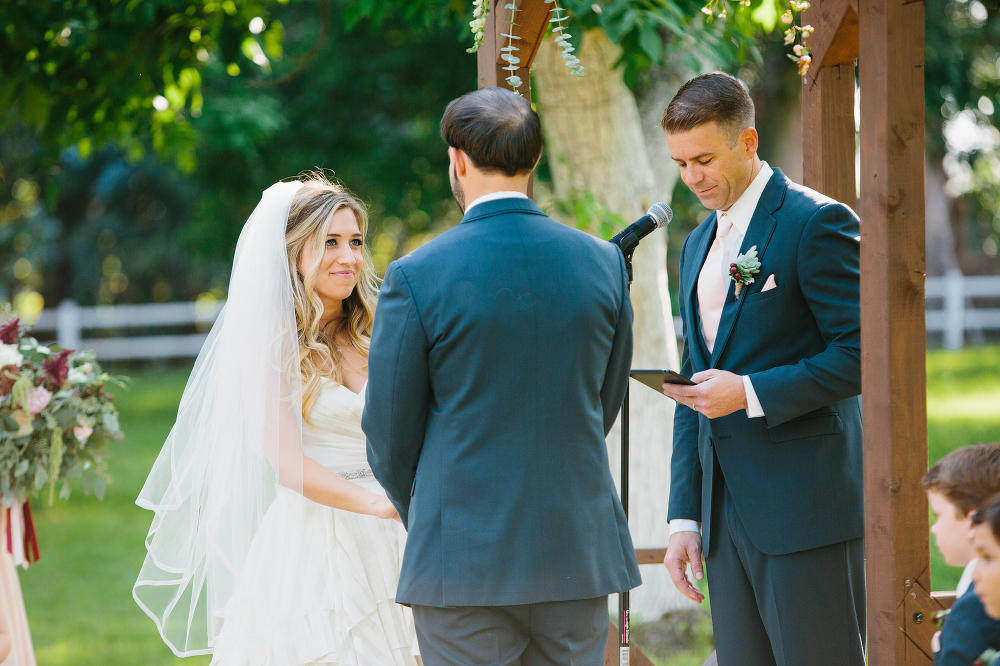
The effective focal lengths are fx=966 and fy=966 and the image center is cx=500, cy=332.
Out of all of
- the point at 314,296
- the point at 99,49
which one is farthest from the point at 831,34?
the point at 99,49

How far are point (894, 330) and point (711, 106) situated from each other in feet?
2.68

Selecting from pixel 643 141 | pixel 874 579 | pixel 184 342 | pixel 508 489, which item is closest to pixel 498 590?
pixel 508 489

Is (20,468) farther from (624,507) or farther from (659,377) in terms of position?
(659,377)

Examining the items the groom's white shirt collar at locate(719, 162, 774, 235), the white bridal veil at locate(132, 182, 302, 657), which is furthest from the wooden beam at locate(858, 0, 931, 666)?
the white bridal veil at locate(132, 182, 302, 657)

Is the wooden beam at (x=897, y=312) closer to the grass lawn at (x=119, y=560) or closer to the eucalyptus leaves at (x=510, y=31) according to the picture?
the eucalyptus leaves at (x=510, y=31)

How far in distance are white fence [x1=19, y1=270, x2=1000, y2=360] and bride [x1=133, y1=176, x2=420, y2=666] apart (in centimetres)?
1829

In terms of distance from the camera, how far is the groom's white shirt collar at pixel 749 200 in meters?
2.65

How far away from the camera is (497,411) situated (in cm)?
205

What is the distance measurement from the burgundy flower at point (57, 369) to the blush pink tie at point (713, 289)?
2.70 meters

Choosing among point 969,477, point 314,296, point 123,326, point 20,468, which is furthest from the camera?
point 123,326

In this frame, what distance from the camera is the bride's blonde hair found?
3.11 metres

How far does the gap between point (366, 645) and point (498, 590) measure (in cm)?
108

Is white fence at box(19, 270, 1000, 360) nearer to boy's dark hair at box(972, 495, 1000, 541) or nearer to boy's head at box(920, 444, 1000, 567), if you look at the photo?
boy's head at box(920, 444, 1000, 567)

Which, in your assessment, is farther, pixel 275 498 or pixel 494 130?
pixel 275 498
